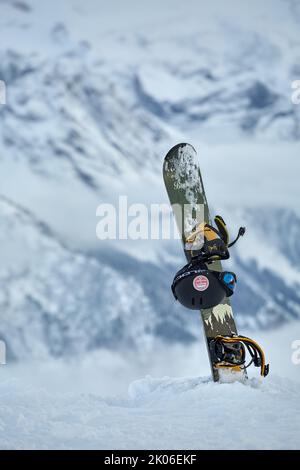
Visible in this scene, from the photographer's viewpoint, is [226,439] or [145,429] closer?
[226,439]

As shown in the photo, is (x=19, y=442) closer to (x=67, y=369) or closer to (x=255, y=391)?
(x=255, y=391)

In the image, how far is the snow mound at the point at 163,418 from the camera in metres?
5.93

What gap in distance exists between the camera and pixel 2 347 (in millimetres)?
11906

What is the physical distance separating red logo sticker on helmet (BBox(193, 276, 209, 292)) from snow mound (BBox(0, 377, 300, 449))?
1.12 meters

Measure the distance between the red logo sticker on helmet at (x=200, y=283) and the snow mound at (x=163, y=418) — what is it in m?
1.12

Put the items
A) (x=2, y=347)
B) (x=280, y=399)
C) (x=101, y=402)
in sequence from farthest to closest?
1. (x=2, y=347)
2. (x=101, y=402)
3. (x=280, y=399)

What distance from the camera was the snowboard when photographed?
8711mm

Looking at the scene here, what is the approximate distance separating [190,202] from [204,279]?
194 centimetres

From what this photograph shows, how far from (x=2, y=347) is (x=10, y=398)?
4304 mm

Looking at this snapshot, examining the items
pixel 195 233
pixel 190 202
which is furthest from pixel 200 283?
pixel 190 202

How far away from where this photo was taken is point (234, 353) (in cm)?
834

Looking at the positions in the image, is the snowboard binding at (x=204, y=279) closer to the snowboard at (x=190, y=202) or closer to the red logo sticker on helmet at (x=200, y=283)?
the red logo sticker on helmet at (x=200, y=283)
